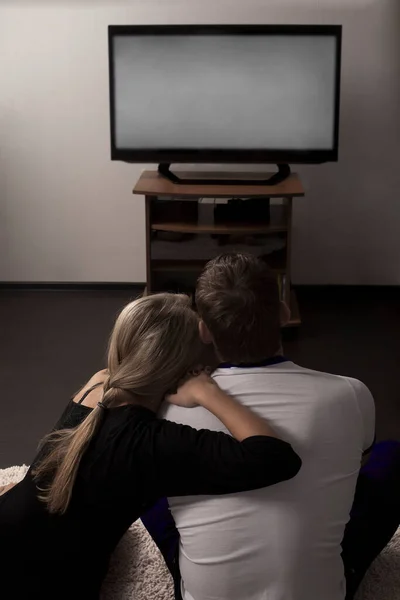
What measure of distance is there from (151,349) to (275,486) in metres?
0.33

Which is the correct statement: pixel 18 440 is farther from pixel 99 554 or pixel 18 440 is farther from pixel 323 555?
pixel 323 555

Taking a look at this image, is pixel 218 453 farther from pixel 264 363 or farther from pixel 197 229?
pixel 197 229

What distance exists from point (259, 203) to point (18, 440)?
1537mm

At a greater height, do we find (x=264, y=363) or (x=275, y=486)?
(x=264, y=363)

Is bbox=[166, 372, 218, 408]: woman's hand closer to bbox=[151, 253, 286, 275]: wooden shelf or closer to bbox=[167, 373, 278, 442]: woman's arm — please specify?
bbox=[167, 373, 278, 442]: woman's arm

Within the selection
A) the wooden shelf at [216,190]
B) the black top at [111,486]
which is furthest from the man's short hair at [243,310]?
the wooden shelf at [216,190]

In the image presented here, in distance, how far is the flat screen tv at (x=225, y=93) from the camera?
3.39 metres

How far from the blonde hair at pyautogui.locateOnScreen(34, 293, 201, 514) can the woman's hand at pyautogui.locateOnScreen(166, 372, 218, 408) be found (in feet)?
0.11

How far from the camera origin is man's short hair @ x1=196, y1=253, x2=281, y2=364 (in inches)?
56.3

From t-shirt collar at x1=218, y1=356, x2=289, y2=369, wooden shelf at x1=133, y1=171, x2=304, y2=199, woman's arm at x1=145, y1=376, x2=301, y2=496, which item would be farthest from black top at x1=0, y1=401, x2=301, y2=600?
wooden shelf at x1=133, y1=171, x2=304, y2=199

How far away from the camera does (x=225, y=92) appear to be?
347 cm

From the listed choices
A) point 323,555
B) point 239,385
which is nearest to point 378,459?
point 323,555

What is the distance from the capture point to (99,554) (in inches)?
64.1

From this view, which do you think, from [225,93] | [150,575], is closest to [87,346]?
[225,93]
